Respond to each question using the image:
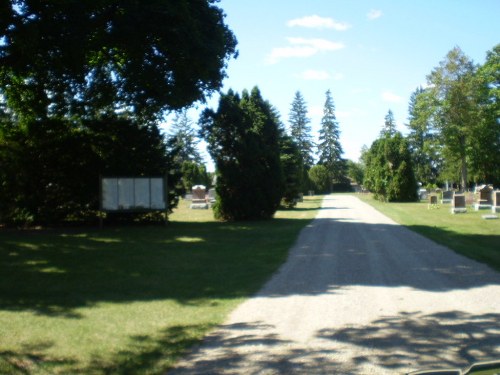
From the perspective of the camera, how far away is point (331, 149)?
102 meters

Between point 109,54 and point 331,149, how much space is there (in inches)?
3324

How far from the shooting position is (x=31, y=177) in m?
22.5

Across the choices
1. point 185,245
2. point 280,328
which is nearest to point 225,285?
point 280,328

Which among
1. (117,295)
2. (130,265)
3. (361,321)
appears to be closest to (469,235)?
(130,265)

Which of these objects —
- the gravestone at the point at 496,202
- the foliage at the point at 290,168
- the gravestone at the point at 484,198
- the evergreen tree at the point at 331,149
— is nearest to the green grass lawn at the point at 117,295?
the gravestone at the point at 496,202

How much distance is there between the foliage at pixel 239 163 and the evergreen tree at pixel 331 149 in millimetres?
75232

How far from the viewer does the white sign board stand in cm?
2280

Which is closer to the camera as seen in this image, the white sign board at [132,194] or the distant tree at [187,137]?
the white sign board at [132,194]

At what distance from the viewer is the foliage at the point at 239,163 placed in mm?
25922

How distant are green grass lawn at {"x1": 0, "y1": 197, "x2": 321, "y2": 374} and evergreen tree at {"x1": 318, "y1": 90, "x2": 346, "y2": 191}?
85360 millimetres

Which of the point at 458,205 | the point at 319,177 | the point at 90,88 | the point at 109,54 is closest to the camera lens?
the point at 109,54

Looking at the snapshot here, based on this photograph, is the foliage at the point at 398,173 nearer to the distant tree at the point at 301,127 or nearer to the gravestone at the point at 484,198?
the gravestone at the point at 484,198

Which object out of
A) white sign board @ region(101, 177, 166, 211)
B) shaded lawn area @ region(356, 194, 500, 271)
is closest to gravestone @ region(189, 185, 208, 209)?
white sign board @ region(101, 177, 166, 211)

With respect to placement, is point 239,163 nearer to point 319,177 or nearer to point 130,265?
point 130,265
